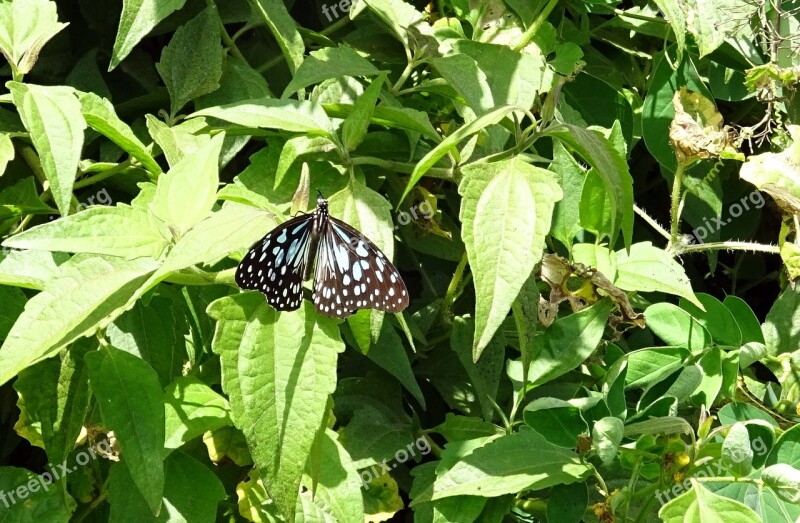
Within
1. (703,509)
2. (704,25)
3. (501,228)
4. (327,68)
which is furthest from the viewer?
(704,25)

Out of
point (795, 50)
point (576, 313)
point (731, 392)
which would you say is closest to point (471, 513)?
point (576, 313)

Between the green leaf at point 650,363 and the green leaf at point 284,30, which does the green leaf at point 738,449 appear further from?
the green leaf at point 284,30

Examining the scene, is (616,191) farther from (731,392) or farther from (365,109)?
(731,392)

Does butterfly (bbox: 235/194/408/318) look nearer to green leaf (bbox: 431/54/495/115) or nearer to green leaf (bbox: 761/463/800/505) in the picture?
green leaf (bbox: 431/54/495/115)

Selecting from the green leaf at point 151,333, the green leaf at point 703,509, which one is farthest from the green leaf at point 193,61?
the green leaf at point 703,509

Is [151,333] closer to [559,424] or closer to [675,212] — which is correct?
[559,424]

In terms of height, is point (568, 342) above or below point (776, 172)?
below

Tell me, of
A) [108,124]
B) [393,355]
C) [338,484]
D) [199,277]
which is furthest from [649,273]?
[108,124]
